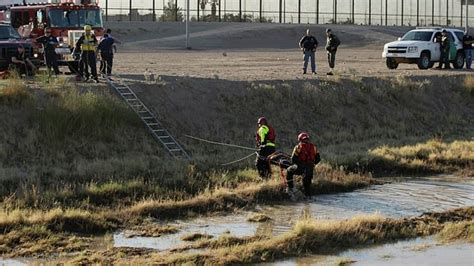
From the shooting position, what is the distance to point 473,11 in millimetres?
113938

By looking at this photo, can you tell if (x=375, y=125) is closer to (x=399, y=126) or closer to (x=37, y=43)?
(x=399, y=126)

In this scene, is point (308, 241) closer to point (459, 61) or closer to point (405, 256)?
point (405, 256)

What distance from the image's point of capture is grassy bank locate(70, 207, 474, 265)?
1490 cm

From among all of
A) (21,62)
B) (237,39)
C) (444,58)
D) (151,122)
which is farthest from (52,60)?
(237,39)

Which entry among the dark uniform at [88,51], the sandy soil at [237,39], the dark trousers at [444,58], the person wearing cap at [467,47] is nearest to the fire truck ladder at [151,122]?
the dark uniform at [88,51]

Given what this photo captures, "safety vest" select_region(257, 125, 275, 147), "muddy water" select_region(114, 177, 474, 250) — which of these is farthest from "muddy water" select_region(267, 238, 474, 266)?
"safety vest" select_region(257, 125, 275, 147)

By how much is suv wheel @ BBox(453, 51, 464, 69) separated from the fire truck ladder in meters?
20.1

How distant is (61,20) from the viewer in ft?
112

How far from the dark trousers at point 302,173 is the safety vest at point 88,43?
34.0 feet

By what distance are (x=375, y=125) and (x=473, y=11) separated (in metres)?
85.0

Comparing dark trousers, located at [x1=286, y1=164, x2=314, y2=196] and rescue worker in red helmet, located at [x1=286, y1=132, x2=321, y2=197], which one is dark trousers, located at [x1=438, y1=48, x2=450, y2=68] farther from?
rescue worker in red helmet, located at [x1=286, y1=132, x2=321, y2=197]

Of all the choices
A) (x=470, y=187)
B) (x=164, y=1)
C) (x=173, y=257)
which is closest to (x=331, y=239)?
(x=173, y=257)

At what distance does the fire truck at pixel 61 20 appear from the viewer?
33188mm

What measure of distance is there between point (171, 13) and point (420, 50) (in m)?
68.0
